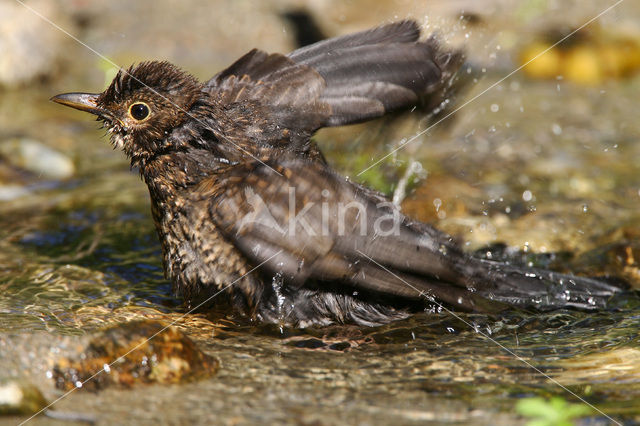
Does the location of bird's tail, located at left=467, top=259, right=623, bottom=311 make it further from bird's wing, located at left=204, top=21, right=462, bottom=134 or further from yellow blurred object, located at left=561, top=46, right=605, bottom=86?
yellow blurred object, located at left=561, top=46, right=605, bottom=86

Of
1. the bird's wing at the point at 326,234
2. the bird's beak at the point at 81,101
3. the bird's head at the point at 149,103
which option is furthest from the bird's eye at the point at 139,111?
the bird's wing at the point at 326,234

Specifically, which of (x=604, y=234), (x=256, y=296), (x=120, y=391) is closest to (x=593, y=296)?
(x=604, y=234)

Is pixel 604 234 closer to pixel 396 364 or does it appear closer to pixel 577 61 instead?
pixel 396 364

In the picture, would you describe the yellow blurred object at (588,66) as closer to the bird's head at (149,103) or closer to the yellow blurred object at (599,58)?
→ the yellow blurred object at (599,58)

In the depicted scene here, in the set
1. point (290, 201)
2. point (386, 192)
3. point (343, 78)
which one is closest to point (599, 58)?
point (386, 192)

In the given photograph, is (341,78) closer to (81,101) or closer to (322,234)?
(322,234)

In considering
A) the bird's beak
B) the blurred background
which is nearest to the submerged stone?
the blurred background

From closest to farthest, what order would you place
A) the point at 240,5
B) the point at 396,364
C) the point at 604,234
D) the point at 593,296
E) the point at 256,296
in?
the point at 396,364 → the point at 256,296 → the point at 593,296 → the point at 604,234 → the point at 240,5
